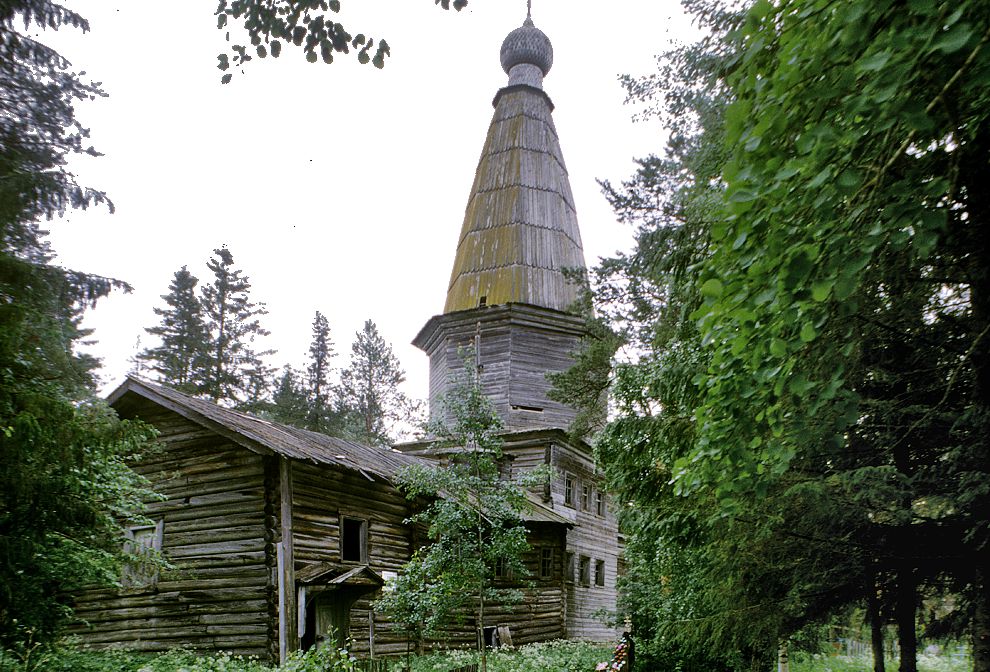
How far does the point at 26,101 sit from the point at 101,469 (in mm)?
4495

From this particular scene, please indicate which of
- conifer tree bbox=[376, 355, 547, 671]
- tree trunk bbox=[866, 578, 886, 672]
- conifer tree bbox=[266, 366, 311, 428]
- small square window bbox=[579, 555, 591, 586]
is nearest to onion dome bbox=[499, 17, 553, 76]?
conifer tree bbox=[266, 366, 311, 428]

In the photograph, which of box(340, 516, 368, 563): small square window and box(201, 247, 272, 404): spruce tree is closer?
box(340, 516, 368, 563): small square window

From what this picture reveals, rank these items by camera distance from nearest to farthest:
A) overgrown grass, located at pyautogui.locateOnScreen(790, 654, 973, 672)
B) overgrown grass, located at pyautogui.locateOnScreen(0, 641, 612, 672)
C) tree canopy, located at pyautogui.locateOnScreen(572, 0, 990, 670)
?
tree canopy, located at pyautogui.locateOnScreen(572, 0, 990, 670) → overgrown grass, located at pyautogui.locateOnScreen(0, 641, 612, 672) → overgrown grass, located at pyautogui.locateOnScreen(790, 654, 973, 672)

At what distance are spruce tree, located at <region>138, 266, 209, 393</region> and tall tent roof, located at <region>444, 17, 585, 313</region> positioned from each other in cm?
1504

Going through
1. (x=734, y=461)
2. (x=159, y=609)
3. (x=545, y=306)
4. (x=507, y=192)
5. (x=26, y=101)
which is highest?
(x=507, y=192)

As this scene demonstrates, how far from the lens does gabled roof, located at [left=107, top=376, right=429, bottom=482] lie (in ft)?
51.7

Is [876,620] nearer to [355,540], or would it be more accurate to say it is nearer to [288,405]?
[355,540]

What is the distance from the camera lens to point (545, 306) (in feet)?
96.3

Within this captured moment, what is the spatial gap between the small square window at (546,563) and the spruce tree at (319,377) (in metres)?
20.8

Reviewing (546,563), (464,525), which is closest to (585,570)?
(546,563)

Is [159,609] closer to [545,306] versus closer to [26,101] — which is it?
[26,101]

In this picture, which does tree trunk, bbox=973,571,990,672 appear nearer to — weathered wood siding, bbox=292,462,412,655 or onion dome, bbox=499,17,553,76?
weathered wood siding, bbox=292,462,412,655

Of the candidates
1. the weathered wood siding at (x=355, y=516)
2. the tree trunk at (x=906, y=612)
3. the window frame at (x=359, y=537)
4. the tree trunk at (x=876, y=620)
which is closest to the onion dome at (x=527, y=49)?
the weathered wood siding at (x=355, y=516)

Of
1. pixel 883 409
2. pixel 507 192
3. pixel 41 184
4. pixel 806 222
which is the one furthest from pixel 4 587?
pixel 507 192
